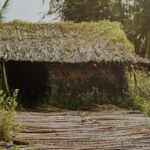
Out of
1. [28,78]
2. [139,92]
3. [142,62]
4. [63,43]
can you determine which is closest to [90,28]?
[63,43]

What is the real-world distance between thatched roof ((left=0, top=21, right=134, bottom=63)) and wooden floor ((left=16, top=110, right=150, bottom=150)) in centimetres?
313

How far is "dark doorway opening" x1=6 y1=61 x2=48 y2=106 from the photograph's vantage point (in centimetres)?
1345

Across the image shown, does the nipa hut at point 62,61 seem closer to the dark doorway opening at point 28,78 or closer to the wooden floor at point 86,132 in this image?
the dark doorway opening at point 28,78

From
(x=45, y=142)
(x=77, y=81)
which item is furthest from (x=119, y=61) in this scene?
(x=45, y=142)

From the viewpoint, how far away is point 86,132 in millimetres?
7949

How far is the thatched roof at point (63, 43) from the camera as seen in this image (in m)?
12.9

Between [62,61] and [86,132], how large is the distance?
201 inches

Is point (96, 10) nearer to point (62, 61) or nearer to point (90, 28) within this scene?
point (90, 28)

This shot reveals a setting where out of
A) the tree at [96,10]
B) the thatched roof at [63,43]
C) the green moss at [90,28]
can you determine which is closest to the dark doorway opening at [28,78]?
the thatched roof at [63,43]

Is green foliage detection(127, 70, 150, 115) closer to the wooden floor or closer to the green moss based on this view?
the green moss

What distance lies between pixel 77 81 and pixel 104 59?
3.69ft

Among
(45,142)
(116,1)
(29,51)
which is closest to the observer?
(45,142)

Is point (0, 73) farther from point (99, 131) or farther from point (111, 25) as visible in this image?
point (99, 131)

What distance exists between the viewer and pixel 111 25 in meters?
15.4
